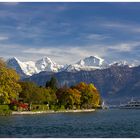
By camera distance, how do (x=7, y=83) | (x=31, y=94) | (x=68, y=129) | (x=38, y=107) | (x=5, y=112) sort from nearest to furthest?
(x=68, y=129) → (x=7, y=83) → (x=5, y=112) → (x=31, y=94) → (x=38, y=107)

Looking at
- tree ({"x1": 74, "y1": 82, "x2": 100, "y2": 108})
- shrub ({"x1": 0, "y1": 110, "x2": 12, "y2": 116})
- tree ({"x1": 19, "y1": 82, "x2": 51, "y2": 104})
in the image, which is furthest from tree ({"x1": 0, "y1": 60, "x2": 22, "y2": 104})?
tree ({"x1": 74, "y1": 82, "x2": 100, "y2": 108})

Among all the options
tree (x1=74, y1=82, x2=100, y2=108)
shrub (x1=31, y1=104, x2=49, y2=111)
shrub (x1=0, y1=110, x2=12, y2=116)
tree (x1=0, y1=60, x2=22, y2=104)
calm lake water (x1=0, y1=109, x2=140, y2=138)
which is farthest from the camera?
tree (x1=74, y1=82, x2=100, y2=108)

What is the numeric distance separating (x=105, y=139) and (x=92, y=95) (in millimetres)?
85808

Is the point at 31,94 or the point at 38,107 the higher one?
the point at 31,94

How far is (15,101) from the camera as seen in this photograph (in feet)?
312

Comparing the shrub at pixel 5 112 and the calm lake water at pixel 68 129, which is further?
the shrub at pixel 5 112

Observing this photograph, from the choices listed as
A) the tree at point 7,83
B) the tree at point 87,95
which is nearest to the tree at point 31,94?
the tree at point 87,95

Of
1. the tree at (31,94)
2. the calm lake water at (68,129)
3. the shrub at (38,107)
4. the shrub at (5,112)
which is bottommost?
the calm lake water at (68,129)

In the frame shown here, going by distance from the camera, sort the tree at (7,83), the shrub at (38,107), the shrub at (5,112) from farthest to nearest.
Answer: the shrub at (38,107), the shrub at (5,112), the tree at (7,83)

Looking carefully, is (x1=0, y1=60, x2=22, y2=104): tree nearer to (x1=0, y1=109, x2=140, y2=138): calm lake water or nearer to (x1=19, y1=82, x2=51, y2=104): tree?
(x1=19, y1=82, x2=51, y2=104): tree

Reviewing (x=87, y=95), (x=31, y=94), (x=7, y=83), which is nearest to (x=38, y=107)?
(x=31, y=94)

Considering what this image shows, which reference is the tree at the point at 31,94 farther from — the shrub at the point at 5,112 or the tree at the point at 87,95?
the shrub at the point at 5,112

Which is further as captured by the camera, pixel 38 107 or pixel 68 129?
pixel 38 107

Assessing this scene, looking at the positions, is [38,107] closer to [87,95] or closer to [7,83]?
[87,95]
